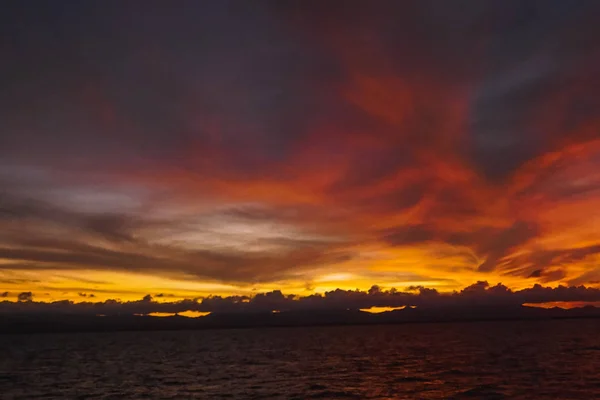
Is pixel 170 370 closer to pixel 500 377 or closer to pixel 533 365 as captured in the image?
pixel 500 377

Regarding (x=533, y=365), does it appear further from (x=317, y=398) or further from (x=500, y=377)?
(x=317, y=398)

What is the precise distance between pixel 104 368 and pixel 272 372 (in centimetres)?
4035

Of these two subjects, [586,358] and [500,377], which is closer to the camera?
[500,377]

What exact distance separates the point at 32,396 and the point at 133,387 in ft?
43.6

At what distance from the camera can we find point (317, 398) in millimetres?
57250

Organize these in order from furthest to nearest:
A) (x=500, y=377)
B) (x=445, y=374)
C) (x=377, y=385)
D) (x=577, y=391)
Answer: (x=445, y=374) → (x=500, y=377) → (x=377, y=385) → (x=577, y=391)

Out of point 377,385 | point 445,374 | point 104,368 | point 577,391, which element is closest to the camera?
point 577,391

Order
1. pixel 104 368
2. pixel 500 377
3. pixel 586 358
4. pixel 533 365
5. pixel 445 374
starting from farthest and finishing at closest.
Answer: pixel 104 368
pixel 586 358
pixel 533 365
pixel 445 374
pixel 500 377

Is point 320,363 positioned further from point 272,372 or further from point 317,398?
point 317,398

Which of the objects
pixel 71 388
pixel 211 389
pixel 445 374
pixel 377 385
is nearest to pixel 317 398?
pixel 377 385

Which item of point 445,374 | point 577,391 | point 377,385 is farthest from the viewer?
point 445,374

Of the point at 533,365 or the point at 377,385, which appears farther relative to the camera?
the point at 533,365

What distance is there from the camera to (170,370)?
95.2m

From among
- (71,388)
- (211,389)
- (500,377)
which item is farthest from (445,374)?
(71,388)
